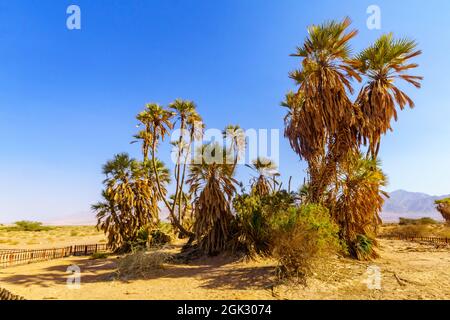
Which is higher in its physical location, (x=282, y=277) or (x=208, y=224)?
(x=208, y=224)

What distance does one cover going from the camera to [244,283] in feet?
37.2

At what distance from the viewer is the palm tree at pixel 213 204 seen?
16.0 m

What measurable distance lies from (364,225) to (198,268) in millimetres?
8251

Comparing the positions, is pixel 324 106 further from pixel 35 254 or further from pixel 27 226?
pixel 27 226

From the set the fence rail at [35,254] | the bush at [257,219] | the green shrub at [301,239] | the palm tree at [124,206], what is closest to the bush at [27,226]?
the fence rail at [35,254]

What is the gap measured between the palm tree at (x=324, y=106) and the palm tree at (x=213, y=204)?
14.0ft

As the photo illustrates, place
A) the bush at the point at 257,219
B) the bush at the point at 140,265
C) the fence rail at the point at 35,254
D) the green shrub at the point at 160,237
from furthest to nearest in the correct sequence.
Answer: the green shrub at the point at 160,237
the fence rail at the point at 35,254
the bush at the point at 257,219
the bush at the point at 140,265

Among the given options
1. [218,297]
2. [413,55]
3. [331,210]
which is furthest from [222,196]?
[413,55]

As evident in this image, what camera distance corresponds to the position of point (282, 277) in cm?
1128

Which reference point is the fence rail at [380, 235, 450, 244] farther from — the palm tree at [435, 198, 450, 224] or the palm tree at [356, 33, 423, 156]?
the palm tree at [356, 33, 423, 156]

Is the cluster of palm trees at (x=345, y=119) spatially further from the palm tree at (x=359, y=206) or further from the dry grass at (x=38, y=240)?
the dry grass at (x=38, y=240)
